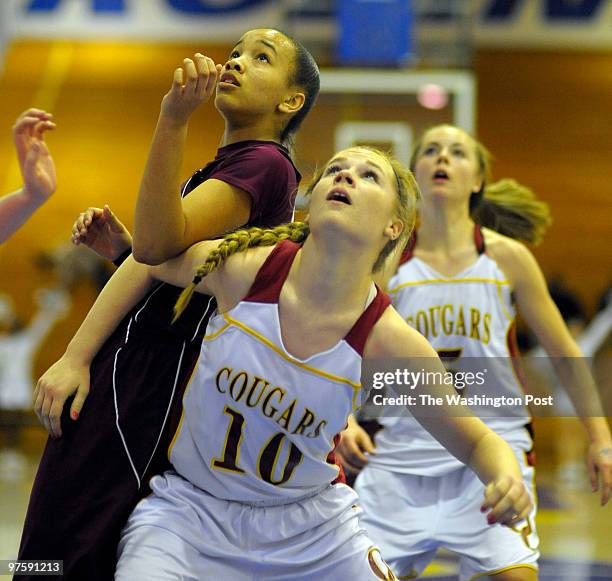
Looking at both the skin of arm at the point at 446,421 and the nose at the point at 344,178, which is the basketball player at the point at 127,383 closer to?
the nose at the point at 344,178

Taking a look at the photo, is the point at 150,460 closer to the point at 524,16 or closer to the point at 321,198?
the point at 321,198

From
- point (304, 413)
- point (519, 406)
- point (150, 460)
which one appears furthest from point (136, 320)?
point (519, 406)

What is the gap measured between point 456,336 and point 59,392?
1.63 metres

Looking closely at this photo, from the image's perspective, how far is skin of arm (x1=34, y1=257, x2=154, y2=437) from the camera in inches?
99.3

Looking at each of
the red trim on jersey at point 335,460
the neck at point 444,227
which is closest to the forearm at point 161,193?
the red trim on jersey at point 335,460

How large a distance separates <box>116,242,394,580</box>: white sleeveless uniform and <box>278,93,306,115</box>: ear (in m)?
0.51

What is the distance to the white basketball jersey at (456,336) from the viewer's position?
355 centimetres

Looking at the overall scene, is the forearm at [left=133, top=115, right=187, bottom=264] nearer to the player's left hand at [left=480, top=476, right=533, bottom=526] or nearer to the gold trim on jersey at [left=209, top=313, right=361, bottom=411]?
the gold trim on jersey at [left=209, top=313, right=361, bottom=411]

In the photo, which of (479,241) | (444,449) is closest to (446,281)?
(479,241)

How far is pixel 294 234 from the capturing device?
2.61 meters

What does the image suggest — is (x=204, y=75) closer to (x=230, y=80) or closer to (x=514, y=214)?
(x=230, y=80)

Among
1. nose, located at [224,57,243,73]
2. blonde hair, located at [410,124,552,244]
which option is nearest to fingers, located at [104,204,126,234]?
nose, located at [224,57,243,73]

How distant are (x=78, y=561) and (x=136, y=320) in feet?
2.10

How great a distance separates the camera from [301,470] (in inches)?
97.3
